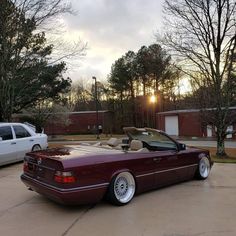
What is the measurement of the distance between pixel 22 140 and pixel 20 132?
0.32 meters

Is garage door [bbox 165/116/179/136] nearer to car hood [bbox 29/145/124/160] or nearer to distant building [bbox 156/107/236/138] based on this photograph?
distant building [bbox 156/107/236/138]

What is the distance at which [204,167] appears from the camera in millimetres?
8078

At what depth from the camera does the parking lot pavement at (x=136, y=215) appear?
4.59 m

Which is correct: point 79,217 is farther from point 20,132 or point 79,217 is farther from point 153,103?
point 153,103

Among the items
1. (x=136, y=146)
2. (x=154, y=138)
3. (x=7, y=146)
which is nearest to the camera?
(x=136, y=146)

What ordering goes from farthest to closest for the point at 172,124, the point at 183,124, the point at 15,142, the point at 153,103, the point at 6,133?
the point at 153,103
the point at 172,124
the point at 183,124
the point at 15,142
the point at 6,133

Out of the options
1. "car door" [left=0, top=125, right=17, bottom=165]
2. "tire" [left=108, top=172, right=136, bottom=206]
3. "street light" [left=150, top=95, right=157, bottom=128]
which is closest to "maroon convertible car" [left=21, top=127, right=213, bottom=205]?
"tire" [left=108, top=172, right=136, bottom=206]

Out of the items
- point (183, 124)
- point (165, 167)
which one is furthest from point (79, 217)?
point (183, 124)

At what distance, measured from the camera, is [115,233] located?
4.49m

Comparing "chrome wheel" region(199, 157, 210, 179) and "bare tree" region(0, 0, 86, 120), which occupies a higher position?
"bare tree" region(0, 0, 86, 120)

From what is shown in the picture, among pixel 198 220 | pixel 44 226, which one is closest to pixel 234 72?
pixel 198 220

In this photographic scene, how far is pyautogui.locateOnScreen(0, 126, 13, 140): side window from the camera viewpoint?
10297 mm

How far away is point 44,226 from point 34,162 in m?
1.48

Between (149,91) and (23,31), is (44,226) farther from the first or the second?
(149,91)
